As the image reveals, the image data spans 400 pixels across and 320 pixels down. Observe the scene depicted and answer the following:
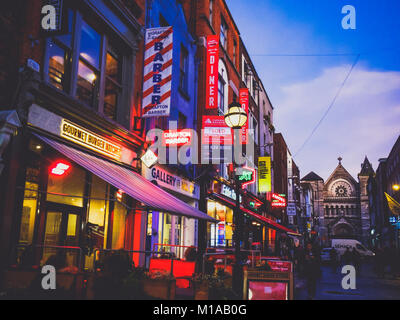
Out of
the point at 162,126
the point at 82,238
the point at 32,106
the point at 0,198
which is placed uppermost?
the point at 162,126

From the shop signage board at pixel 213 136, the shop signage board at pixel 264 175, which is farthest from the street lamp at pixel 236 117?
the shop signage board at pixel 264 175

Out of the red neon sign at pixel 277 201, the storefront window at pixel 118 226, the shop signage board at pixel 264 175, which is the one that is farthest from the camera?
the red neon sign at pixel 277 201

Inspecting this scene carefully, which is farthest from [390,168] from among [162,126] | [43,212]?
[43,212]

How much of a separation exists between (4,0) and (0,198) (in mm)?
4225

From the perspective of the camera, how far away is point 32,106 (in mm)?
8328

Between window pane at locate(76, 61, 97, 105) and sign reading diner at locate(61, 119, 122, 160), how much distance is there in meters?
1.12

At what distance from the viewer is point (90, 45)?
11.4m

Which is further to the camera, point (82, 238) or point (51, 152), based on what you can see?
point (82, 238)

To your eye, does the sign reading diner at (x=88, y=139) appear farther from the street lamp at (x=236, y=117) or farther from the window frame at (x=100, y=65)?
the street lamp at (x=236, y=117)

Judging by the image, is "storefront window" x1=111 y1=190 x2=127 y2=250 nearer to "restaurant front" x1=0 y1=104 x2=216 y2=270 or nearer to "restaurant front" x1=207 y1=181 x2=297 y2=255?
"restaurant front" x1=0 y1=104 x2=216 y2=270

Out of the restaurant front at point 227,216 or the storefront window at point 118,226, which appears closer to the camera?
the storefront window at point 118,226

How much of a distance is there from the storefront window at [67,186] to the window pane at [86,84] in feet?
6.80

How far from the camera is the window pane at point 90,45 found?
36.3 ft
